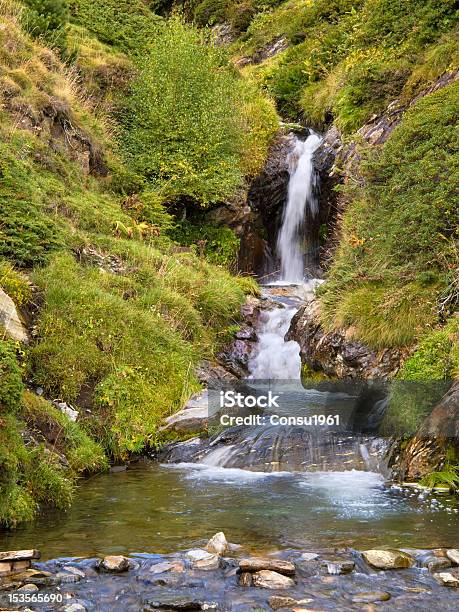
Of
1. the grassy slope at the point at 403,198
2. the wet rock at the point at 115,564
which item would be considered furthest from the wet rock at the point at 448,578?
the grassy slope at the point at 403,198

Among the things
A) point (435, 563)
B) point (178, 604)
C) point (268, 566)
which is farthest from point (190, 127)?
point (178, 604)

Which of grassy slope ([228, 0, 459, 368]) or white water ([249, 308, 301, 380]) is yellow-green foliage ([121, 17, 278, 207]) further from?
white water ([249, 308, 301, 380])

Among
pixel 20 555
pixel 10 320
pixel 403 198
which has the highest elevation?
pixel 403 198

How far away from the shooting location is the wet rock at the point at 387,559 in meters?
5.30

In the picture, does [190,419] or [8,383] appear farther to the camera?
[190,419]

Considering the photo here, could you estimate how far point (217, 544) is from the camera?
562 cm

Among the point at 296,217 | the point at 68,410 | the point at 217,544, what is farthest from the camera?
the point at 296,217

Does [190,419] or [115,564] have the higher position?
[190,419]

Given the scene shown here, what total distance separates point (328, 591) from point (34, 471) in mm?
3590

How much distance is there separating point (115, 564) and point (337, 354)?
6820mm

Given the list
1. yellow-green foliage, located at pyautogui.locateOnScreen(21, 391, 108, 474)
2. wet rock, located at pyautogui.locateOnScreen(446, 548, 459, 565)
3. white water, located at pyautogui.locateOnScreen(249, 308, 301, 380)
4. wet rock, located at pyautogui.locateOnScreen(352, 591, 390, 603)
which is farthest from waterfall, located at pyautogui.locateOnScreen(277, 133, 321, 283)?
wet rock, located at pyautogui.locateOnScreen(352, 591, 390, 603)

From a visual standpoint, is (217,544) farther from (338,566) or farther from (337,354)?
(337,354)

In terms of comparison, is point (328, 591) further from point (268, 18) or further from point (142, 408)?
point (268, 18)

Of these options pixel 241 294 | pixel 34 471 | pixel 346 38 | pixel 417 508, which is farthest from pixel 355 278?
pixel 346 38
